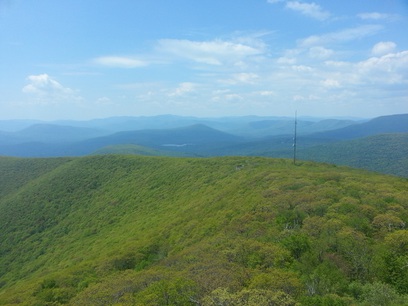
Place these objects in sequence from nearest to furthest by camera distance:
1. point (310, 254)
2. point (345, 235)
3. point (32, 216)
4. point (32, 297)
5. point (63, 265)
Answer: point (310, 254)
point (345, 235)
point (32, 297)
point (63, 265)
point (32, 216)

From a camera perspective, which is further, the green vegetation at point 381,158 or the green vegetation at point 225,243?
the green vegetation at point 381,158

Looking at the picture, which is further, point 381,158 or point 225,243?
point 381,158

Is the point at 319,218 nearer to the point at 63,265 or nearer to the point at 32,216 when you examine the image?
the point at 63,265

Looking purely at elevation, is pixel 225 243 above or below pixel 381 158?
above

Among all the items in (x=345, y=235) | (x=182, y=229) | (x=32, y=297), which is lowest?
(x=32, y=297)

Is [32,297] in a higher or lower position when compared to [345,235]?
lower

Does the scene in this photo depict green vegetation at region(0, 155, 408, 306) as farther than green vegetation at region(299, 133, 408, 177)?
No

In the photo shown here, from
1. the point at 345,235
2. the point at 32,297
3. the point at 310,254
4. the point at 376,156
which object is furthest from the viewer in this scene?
the point at 376,156

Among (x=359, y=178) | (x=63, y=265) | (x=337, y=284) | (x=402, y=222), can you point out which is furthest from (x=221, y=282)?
(x=63, y=265)
